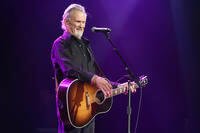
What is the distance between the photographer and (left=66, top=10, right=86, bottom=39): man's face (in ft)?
12.1

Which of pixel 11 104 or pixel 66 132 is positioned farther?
pixel 11 104

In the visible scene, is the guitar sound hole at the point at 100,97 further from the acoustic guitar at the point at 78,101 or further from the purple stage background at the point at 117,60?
the purple stage background at the point at 117,60

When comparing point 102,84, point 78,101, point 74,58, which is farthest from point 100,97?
point 74,58

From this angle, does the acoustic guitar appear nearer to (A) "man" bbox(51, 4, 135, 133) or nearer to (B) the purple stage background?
(A) "man" bbox(51, 4, 135, 133)

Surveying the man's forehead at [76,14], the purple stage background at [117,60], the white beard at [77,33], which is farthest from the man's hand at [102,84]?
the purple stage background at [117,60]

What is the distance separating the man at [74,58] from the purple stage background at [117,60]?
195cm

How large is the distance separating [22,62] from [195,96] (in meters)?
2.60

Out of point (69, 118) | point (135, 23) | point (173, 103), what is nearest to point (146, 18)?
point (135, 23)

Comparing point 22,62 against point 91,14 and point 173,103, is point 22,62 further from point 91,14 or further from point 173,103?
point 173,103

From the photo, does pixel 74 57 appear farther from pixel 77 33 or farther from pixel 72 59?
pixel 77 33

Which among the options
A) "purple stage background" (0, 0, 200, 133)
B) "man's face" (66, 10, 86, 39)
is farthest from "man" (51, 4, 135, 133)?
"purple stage background" (0, 0, 200, 133)

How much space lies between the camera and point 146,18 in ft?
19.4

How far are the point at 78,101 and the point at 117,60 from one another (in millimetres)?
2463

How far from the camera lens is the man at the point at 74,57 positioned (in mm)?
3531
